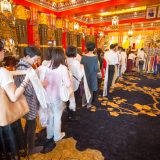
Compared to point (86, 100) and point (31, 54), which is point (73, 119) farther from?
point (31, 54)

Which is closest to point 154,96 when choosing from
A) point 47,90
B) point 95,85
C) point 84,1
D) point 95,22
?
point 95,85

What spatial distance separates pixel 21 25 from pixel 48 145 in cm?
550

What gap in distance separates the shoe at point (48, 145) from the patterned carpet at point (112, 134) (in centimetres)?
6

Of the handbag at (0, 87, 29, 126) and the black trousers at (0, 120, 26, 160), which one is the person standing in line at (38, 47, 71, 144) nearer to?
the black trousers at (0, 120, 26, 160)

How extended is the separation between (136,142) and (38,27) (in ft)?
21.5

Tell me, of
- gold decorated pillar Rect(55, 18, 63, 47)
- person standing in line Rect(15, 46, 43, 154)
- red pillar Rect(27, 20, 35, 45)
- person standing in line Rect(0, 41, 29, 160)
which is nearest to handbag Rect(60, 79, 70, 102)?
person standing in line Rect(15, 46, 43, 154)

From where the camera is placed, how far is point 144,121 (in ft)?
10.0

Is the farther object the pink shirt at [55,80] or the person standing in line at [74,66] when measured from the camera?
the person standing in line at [74,66]

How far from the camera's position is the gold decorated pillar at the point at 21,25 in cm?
613

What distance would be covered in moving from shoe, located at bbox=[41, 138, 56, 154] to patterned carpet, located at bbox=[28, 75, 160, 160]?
6cm

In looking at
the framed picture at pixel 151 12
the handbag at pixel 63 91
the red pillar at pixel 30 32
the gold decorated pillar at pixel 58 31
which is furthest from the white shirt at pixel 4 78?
the framed picture at pixel 151 12

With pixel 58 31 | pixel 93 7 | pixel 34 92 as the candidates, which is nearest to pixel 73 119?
pixel 34 92

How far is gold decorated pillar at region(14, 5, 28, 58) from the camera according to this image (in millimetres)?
6130

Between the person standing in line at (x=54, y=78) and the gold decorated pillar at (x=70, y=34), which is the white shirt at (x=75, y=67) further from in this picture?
the gold decorated pillar at (x=70, y=34)
